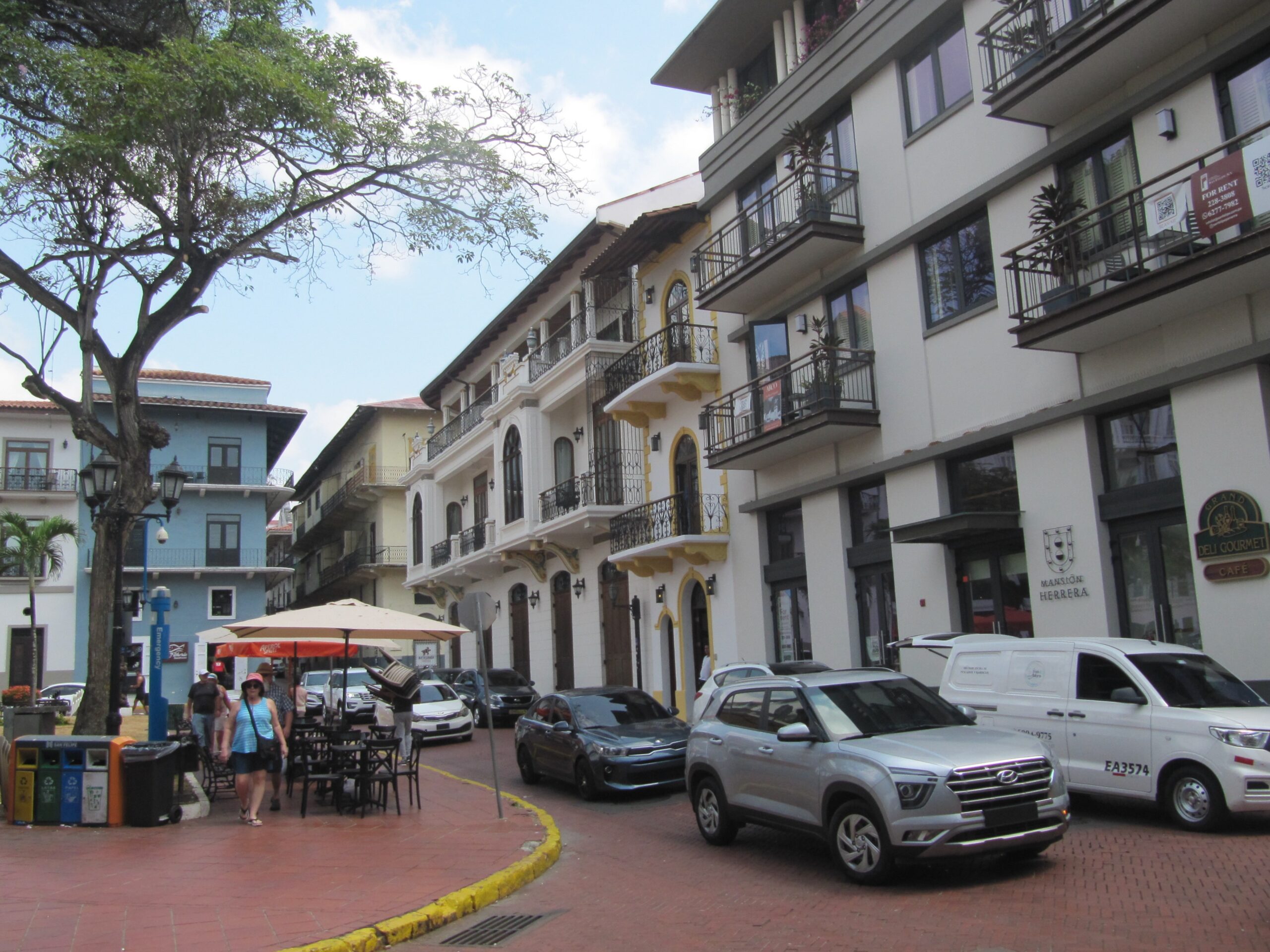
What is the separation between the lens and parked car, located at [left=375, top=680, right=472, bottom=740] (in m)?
22.8

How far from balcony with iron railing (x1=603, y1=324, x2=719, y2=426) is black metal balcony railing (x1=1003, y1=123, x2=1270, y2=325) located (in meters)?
8.54

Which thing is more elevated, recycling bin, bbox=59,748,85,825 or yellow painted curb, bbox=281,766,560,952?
recycling bin, bbox=59,748,85,825

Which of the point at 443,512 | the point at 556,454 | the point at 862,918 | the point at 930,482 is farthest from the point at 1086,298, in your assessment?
the point at 443,512

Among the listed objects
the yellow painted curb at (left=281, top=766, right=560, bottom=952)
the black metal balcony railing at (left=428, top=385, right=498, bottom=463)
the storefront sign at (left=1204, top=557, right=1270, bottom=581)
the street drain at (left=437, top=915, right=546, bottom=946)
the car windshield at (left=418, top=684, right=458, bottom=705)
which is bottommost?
the street drain at (left=437, top=915, right=546, bottom=946)

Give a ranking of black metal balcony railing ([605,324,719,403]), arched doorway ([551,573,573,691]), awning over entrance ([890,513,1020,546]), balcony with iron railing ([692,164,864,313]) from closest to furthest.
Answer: awning over entrance ([890,513,1020,546]) → balcony with iron railing ([692,164,864,313]) → black metal balcony railing ([605,324,719,403]) → arched doorway ([551,573,573,691])

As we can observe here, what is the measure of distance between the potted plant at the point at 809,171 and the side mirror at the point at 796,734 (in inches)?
441

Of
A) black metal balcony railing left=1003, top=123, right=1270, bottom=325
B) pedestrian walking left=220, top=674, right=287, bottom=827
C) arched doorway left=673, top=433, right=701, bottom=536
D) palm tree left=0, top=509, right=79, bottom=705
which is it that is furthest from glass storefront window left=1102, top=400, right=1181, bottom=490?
palm tree left=0, top=509, right=79, bottom=705

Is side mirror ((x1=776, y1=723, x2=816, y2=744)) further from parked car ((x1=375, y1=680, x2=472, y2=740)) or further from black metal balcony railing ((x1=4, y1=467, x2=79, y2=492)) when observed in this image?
black metal balcony railing ((x1=4, y1=467, x2=79, y2=492))

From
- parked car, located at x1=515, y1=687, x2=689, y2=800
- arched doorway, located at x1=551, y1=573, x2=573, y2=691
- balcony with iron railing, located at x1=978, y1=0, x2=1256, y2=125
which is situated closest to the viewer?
balcony with iron railing, located at x1=978, y1=0, x2=1256, y2=125

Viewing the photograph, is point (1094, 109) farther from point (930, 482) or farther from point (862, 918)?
point (862, 918)

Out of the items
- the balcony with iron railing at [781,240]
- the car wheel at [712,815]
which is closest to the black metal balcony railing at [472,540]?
the balcony with iron railing at [781,240]

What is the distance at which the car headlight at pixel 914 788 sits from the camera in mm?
7676

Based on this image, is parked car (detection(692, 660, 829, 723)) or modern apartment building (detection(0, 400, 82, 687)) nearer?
parked car (detection(692, 660, 829, 723))

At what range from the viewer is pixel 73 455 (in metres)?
43.7
